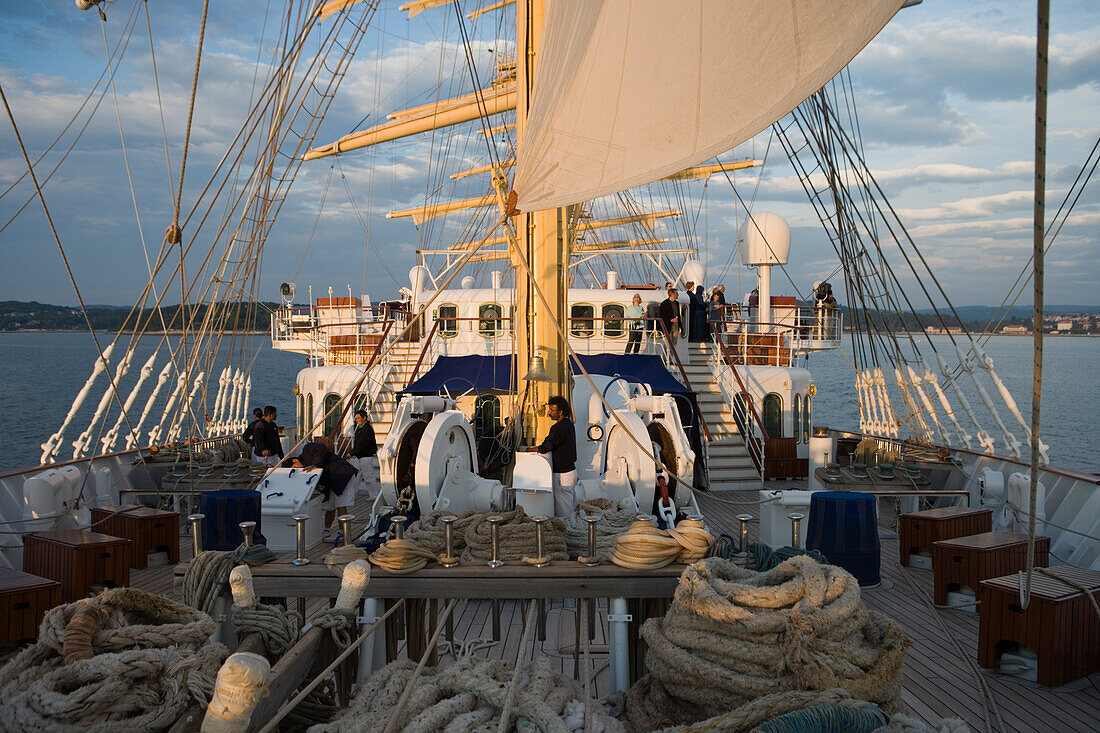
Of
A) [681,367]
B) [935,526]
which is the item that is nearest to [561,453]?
[935,526]

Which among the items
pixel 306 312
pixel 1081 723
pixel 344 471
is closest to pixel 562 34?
pixel 1081 723

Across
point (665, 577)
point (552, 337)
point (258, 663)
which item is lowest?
point (665, 577)

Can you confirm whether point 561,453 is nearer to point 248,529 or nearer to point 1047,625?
point 248,529

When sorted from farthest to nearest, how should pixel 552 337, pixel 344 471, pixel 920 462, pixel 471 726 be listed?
pixel 920 462 → pixel 344 471 → pixel 552 337 → pixel 471 726

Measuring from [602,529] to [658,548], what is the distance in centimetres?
152

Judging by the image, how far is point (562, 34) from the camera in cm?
551

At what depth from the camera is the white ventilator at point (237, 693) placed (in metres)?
2.56

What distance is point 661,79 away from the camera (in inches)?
203

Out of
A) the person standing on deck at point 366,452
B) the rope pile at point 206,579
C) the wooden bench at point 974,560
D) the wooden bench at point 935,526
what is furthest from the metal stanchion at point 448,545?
the person standing on deck at point 366,452

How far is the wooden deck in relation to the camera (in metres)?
4.71

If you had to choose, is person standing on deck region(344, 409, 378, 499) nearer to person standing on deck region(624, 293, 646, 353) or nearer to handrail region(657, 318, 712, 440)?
handrail region(657, 318, 712, 440)

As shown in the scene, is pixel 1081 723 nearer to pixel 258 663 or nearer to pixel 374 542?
pixel 258 663

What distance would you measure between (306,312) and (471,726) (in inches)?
883

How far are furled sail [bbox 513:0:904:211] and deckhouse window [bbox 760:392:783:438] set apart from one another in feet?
37.1
